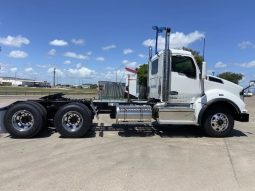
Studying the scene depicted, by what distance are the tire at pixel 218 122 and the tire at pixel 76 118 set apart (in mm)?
3730

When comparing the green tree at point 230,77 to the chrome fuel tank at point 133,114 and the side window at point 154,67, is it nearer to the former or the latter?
the side window at point 154,67

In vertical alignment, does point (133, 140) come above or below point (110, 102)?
below

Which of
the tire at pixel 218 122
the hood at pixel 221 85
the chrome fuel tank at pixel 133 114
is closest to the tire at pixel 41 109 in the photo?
the chrome fuel tank at pixel 133 114

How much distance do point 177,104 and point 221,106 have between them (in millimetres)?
1392

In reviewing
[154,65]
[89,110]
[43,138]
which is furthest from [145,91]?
[43,138]

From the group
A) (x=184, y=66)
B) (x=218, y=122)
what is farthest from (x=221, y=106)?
(x=184, y=66)

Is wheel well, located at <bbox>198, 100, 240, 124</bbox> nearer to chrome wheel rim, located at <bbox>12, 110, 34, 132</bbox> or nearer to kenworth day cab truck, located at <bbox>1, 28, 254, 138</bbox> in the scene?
kenworth day cab truck, located at <bbox>1, 28, 254, 138</bbox>

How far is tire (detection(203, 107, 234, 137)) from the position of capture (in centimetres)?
1190

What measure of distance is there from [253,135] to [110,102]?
4.92 m

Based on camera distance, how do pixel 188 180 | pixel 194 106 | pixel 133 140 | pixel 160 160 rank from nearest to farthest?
1. pixel 188 180
2. pixel 160 160
3. pixel 133 140
4. pixel 194 106

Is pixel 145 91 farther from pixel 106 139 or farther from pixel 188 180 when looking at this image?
pixel 188 180

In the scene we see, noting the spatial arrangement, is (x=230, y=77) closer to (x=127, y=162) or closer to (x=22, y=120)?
(x=22, y=120)

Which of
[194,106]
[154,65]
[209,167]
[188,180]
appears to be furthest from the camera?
[154,65]

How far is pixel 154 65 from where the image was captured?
13.3 metres
